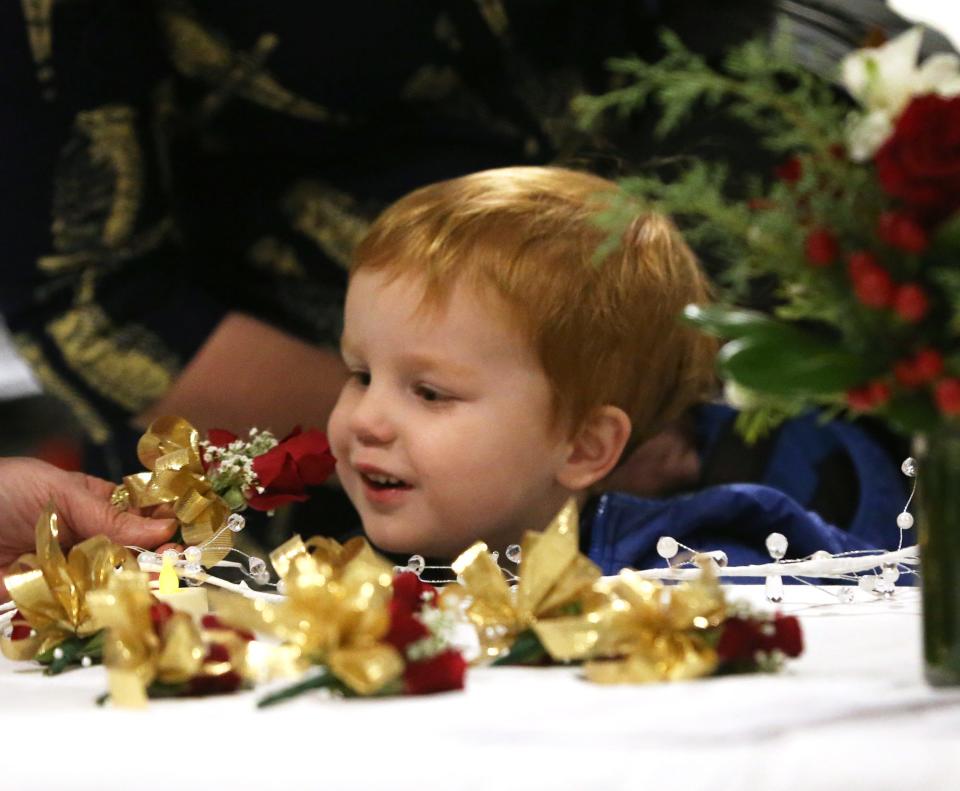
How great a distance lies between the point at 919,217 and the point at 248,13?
1.19 meters

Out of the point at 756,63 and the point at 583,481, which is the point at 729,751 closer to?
the point at 756,63

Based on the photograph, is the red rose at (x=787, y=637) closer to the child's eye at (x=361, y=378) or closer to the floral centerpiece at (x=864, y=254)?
the floral centerpiece at (x=864, y=254)

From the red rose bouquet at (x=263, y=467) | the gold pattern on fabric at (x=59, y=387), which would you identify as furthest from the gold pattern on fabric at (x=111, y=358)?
the red rose bouquet at (x=263, y=467)

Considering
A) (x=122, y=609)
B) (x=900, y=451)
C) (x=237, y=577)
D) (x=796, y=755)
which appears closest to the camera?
(x=796, y=755)

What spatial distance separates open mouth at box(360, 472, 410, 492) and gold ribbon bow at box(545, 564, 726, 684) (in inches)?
20.9

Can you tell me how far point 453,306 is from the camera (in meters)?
1.29

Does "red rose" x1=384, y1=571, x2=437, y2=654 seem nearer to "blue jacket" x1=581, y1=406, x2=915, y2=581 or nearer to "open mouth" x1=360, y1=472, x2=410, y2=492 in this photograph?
"open mouth" x1=360, y1=472, x2=410, y2=492

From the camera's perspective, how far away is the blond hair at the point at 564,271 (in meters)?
1.30

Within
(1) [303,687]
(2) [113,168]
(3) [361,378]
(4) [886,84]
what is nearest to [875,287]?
(4) [886,84]

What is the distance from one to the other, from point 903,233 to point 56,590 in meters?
0.57

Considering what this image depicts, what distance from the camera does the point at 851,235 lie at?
69 centimetres

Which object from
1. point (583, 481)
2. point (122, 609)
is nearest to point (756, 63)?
point (122, 609)

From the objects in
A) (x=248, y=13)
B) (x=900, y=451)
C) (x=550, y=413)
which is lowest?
(x=900, y=451)

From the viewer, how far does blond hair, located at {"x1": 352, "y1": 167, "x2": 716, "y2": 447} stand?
4.28 ft
